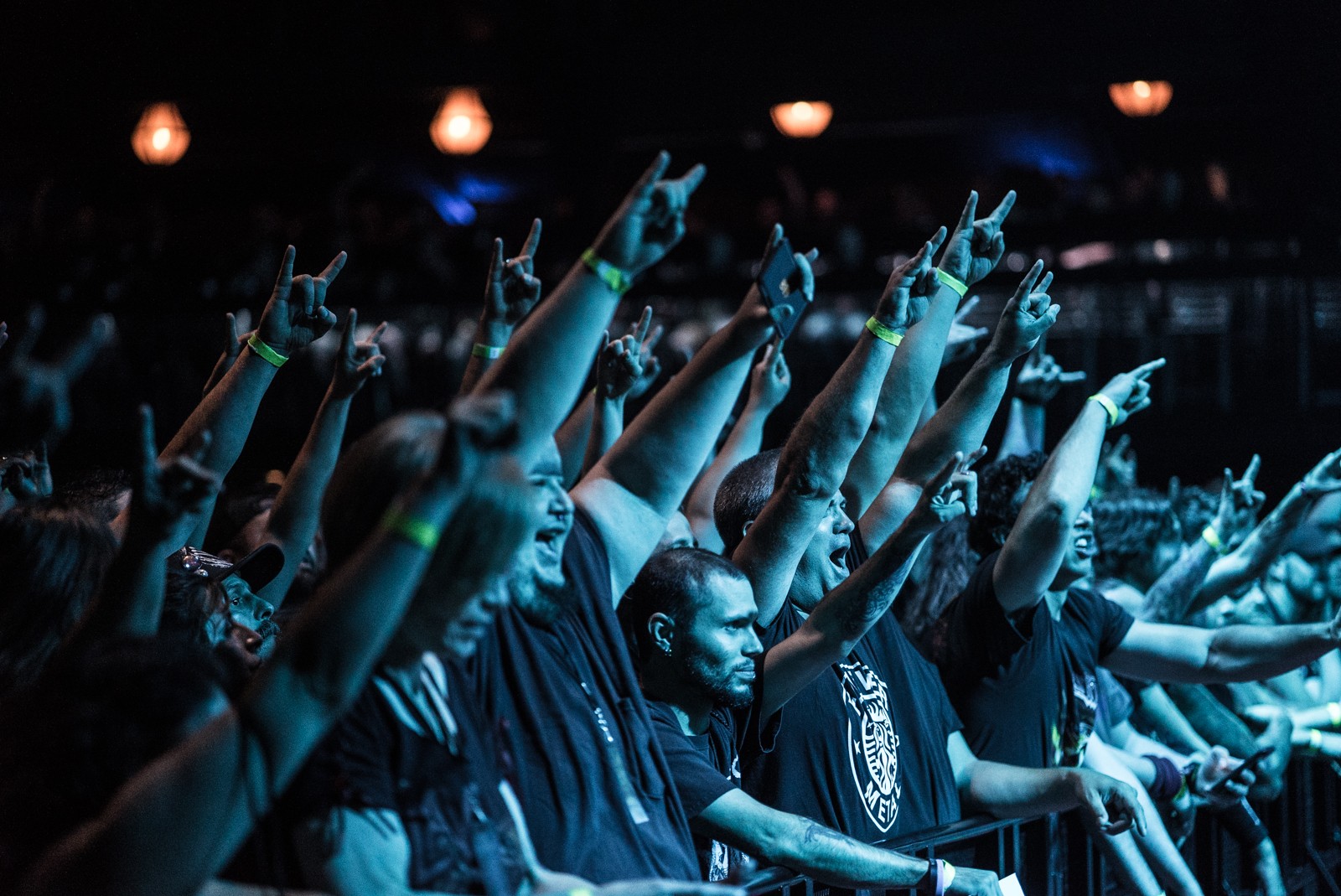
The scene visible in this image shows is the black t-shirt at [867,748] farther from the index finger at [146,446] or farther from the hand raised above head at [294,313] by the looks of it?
the index finger at [146,446]

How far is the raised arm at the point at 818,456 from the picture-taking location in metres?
2.62

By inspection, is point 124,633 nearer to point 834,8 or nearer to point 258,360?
point 258,360

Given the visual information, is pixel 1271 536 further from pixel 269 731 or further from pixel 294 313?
pixel 269 731

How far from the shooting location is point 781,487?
105 inches

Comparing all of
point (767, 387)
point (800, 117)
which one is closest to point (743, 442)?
point (767, 387)

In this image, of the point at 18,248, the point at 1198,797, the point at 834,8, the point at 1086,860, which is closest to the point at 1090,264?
the point at 834,8

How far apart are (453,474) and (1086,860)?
8.73 feet

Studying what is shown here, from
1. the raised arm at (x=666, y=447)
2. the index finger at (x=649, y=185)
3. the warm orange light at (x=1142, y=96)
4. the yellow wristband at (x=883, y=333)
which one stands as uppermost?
the warm orange light at (x=1142, y=96)

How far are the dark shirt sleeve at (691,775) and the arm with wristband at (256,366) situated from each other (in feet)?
3.10

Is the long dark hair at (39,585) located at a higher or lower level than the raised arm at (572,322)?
lower

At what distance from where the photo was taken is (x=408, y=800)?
60.3 inches

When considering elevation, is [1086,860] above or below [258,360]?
below

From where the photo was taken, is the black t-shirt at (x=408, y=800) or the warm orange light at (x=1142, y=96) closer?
the black t-shirt at (x=408, y=800)

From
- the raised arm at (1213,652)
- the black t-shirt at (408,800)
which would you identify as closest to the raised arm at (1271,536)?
the raised arm at (1213,652)
